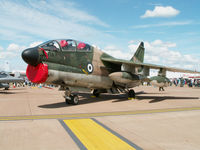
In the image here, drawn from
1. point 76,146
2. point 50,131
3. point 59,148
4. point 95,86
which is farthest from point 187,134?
point 95,86

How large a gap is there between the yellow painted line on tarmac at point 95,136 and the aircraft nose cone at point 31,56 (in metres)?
3.30

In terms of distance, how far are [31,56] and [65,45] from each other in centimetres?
212

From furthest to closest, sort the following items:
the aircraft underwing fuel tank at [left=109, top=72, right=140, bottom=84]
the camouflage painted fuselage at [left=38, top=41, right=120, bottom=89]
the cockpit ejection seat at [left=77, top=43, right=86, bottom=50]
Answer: the aircraft underwing fuel tank at [left=109, top=72, right=140, bottom=84], the cockpit ejection seat at [left=77, top=43, right=86, bottom=50], the camouflage painted fuselage at [left=38, top=41, right=120, bottom=89]

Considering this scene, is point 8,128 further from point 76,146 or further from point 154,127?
point 154,127

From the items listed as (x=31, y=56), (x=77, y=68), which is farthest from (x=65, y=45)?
(x=31, y=56)

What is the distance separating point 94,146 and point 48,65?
17.8 feet

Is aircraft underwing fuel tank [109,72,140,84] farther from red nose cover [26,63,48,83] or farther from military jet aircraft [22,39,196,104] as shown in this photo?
red nose cover [26,63,48,83]

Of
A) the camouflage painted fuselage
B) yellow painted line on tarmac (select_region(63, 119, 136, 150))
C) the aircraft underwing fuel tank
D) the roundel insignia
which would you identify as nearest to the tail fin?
the aircraft underwing fuel tank

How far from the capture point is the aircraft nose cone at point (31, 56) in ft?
25.4

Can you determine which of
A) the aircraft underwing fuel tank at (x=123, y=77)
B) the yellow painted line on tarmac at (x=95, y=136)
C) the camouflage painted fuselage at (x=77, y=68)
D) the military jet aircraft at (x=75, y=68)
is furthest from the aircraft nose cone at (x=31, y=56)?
the aircraft underwing fuel tank at (x=123, y=77)

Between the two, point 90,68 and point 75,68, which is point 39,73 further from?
point 90,68

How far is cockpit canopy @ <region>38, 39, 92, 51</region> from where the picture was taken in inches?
345

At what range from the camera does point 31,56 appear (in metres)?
7.79

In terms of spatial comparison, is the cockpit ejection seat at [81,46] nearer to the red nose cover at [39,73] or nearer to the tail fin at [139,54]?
the red nose cover at [39,73]
